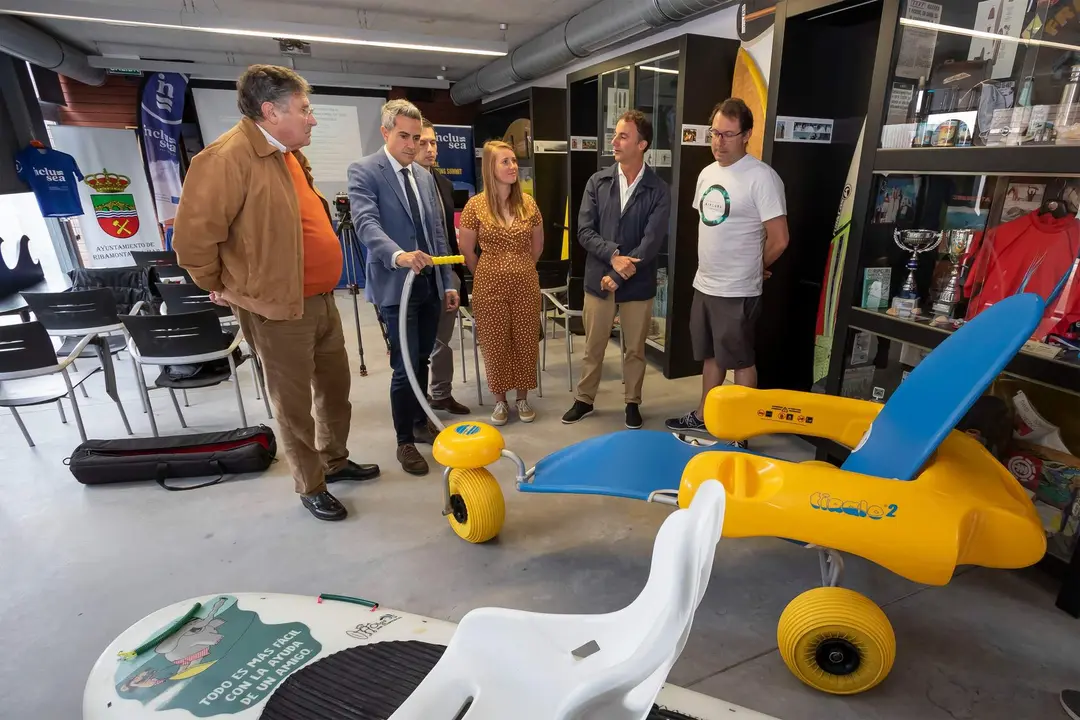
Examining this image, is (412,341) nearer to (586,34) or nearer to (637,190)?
(637,190)

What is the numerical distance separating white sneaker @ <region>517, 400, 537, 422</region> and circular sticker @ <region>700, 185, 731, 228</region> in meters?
1.55

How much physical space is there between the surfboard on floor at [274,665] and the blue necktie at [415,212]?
5.95ft

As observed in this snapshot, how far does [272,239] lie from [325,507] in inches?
48.3

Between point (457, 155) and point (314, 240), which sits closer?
point (314, 240)

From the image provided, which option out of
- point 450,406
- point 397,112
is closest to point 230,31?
point 397,112

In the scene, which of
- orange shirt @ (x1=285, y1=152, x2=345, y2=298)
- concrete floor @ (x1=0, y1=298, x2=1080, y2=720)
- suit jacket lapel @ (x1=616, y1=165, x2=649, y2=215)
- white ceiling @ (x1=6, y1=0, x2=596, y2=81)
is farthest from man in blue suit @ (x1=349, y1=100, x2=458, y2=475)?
white ceiling @ (x1=6, y1=0, x2=596, y2=81)

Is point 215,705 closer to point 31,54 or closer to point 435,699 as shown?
point 435,699

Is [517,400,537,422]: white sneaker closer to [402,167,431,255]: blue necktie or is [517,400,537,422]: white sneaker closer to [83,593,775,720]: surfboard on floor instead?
[402,167,431,255]: blue necktie

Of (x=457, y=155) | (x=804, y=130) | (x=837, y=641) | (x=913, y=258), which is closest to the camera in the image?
(x=837, y=641)

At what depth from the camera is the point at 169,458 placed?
2979 mm

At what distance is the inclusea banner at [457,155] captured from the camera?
859 centimetres

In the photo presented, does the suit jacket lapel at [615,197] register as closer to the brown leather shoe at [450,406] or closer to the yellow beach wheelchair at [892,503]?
the brown leather shoe at [450,406]

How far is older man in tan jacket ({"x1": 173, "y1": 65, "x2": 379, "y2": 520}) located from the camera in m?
1.99

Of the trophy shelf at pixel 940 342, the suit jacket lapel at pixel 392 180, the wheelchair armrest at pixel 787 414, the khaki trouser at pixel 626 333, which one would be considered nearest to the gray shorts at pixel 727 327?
the khaki trouser at pixel 626 333
